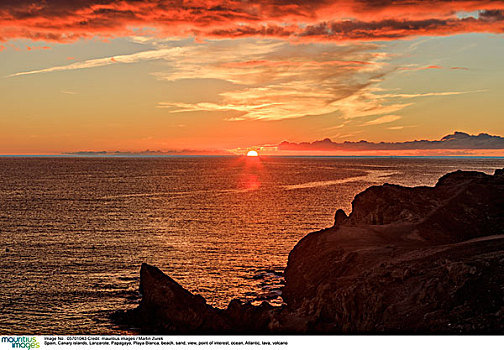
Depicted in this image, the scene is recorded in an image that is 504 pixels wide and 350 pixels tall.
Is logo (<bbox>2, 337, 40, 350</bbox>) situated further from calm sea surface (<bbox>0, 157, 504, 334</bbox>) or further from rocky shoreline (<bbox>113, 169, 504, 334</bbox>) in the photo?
calm sea surface (<bbox>0, 157, 504, 334</bbox>)

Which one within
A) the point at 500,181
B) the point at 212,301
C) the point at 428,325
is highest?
the point at 500,181

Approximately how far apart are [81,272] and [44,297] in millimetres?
9006

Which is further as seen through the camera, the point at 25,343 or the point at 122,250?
the point at 122,250

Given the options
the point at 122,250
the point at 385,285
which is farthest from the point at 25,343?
the point at 122,250

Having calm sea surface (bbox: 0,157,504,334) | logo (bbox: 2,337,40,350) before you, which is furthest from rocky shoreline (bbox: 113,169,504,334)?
logo (bbox: 2,337,40,350)

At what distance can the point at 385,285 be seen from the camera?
34.2m

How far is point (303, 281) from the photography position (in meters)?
49.3

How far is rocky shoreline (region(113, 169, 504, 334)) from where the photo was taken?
28953 millimetres

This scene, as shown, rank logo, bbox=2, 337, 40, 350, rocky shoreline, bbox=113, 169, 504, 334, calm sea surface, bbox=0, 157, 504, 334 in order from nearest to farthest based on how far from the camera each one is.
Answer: logo, bbox=2, 337, 40, 350 < rocky shoreline, bbox=113, 169, 504, 334 < calm sea surface, bbox=0, 157, 504, 334

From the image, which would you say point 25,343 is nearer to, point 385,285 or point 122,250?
point 385,285

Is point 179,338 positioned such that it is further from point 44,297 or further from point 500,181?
point 500,181

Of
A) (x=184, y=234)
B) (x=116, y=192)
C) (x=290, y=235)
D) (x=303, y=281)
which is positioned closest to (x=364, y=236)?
(x=303, y=281)

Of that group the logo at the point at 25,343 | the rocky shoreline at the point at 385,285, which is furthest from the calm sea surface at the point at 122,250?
the logo at the point at 25,343

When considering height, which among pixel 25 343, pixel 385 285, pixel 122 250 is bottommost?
A: pixel 122 250
